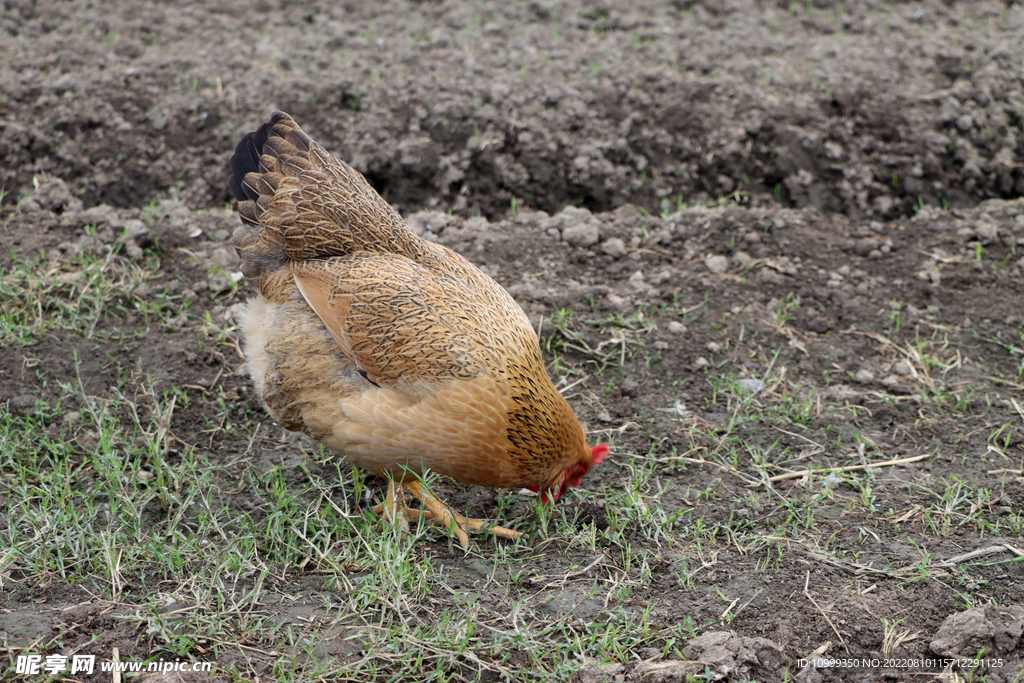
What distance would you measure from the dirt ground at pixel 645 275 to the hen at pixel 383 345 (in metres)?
0.36

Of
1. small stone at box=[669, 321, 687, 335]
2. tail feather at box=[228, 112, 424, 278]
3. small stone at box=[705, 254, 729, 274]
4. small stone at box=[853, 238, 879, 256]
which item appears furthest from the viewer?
small stone at box=[853, 238, 879, 256]

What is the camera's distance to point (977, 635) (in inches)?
94.5

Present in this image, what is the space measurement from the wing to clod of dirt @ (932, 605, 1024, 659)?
5.42 ft

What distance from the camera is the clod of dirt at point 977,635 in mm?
2402

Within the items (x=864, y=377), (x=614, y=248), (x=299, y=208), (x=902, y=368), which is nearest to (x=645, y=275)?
(x=614, y=248)

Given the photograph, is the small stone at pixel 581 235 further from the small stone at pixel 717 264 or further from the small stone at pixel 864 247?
the small stone at pixel 864 247

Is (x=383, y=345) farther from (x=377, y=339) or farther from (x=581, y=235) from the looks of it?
(x=581, y=235)

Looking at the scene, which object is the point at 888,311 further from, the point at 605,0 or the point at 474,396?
the point at 605,0

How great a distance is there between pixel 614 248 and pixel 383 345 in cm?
195

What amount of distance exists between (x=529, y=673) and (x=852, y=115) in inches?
170

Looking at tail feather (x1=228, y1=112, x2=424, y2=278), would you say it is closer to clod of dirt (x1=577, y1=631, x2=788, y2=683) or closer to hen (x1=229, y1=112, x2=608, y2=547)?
hen (x1=229, y1=112, x2=608, y2=547)

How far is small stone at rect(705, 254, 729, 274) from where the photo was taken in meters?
4.42

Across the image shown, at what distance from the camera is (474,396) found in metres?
2.81

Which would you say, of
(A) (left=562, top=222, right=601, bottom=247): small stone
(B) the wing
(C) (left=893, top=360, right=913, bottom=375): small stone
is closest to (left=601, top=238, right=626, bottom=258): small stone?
(A) (left=562, top=222, right=601, bottom=247): small stone
